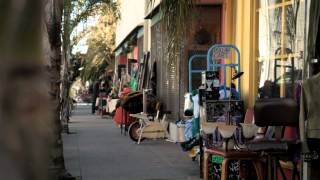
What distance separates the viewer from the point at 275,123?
19.9 ft

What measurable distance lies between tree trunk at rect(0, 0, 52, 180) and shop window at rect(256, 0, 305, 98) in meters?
6.06

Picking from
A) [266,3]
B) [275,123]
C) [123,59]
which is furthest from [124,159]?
[123,59]

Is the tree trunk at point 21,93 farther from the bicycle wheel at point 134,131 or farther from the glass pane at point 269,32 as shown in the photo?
the bicycle wheel at point 134,131

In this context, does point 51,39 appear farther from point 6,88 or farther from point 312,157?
point 6,88

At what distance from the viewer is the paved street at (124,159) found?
9414 millimetres

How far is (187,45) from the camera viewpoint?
1405cm

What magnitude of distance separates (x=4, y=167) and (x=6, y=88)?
0.65ft

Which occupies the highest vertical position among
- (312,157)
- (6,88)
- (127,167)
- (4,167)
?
(6,88)

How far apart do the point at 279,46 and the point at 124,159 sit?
413 centimetres

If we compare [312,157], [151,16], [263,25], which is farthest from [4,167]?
[151,16]

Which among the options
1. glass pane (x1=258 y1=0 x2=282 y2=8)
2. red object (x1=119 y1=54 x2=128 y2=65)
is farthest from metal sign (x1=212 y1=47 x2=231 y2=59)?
red object (x1=119 y1=54 x2=128 y2=65)

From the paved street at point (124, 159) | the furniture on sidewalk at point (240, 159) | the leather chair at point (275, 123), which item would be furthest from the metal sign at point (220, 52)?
the leather chair at point (275, 123)

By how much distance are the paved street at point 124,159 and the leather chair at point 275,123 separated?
255cm

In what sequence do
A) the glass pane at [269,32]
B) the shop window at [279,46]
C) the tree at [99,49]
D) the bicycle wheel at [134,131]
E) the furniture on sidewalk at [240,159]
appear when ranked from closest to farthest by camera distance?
the furniture on sidewalk at [240,159] → the shop window at [279,46] → the glass pane at [269,32] → the bicycle wheel at [134,131] → the tree at [99,49]
